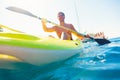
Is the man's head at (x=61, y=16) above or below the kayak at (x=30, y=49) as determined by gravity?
above

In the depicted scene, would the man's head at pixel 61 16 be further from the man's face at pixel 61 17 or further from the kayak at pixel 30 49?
the kayak at pixel 30 49

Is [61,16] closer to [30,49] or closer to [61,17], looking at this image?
[61,17]

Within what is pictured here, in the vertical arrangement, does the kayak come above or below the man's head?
below

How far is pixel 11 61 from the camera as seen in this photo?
254 centimetres

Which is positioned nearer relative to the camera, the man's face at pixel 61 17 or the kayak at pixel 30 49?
the kayak at pixel 30 49

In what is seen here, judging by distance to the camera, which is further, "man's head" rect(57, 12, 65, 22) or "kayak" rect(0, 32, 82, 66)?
"man's head" rect(57, 12, 65, 22)

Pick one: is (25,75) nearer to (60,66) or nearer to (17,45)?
(17,45)

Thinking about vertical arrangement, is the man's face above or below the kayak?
above

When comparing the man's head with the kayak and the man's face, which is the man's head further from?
the kayak

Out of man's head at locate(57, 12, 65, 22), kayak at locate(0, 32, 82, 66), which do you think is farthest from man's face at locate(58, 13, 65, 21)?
kayak at locate(0, 32, 82, 66)

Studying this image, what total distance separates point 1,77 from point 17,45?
659 millimetres

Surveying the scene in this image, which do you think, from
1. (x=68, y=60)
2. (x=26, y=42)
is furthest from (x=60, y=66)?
(x=26, y=42)

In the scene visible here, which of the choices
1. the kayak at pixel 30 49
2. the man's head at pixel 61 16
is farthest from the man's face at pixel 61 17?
the kayak at pixel 30 49

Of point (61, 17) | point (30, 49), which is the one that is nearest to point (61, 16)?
point (61, 17)
